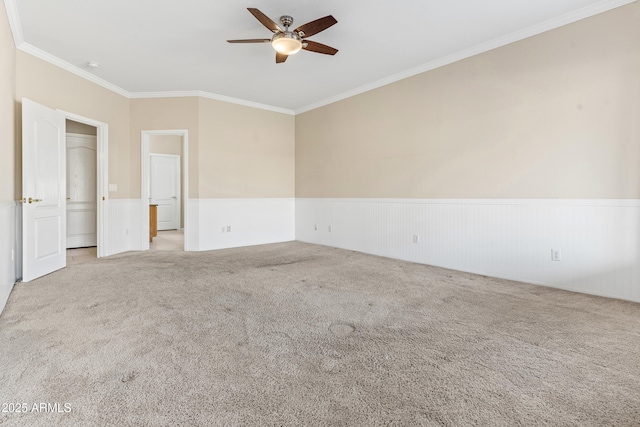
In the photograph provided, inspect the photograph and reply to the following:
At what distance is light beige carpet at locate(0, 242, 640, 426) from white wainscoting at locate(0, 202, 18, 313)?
0.49 feet

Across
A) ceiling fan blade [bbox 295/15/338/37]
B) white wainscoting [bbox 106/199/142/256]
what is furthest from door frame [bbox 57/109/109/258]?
ceiling fan blade [bbox 295/15/338/37]

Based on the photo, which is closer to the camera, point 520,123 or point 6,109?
point 6,109

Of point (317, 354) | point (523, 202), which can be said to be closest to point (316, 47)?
point (523, 202)

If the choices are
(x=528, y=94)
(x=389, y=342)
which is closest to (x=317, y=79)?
(x=528, y=94)

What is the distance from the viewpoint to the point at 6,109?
306cm

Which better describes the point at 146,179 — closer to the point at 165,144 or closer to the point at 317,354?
the point at 165,144

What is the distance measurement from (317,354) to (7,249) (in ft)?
10.6

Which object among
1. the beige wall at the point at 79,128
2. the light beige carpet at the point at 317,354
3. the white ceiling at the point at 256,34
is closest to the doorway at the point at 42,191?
the light beige carpet at the point at 317,354

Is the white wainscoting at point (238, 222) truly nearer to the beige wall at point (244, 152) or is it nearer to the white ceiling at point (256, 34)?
the beige wall at point (244, 152)

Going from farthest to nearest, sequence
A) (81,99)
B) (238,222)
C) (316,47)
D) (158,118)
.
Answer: (238,222) → (158,118) → (81,99) → (316,47)

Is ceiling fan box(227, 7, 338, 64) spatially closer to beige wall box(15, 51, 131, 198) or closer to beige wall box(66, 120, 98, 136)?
beige wall box(15, 51, 131, 198)

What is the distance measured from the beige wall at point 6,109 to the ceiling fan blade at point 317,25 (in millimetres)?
2712

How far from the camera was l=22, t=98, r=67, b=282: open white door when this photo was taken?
347cm

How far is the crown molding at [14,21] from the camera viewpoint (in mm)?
2937
